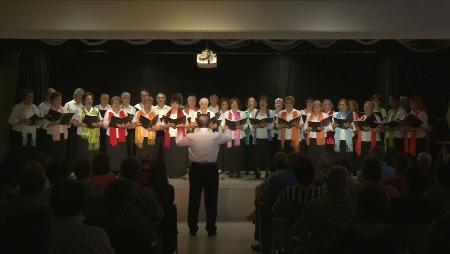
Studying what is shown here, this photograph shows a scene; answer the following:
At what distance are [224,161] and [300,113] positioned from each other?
169 centimetres

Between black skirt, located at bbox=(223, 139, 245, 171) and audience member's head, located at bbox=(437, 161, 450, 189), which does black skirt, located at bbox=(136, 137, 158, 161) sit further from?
audience member's head, located at bbox=(437, 161, 450, 189)

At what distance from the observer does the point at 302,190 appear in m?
4.56

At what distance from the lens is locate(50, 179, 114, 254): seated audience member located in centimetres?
302

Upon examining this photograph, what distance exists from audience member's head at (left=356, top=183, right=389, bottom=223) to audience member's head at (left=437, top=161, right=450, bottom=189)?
1.06 metres

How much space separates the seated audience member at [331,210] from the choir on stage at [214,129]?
5487mm

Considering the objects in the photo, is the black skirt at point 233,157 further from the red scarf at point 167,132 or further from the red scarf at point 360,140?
the red scarf at point 360,140


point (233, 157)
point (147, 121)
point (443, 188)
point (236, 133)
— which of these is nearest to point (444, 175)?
point (443, 188)

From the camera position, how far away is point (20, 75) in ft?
37.7

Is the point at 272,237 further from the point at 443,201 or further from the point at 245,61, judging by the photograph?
the point at 245,61

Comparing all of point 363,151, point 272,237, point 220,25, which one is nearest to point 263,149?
point 363,151

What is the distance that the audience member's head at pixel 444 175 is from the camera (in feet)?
13.4

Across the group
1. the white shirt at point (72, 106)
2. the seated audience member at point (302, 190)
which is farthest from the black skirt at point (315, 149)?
the seated audience member at point (302, 190)

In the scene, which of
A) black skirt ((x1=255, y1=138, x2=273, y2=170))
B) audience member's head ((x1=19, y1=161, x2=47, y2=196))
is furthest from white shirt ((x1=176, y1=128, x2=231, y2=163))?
audience member's head ((x1=19, y1=161, x2=47, y2=196))

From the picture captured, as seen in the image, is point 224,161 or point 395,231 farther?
point 224,161
